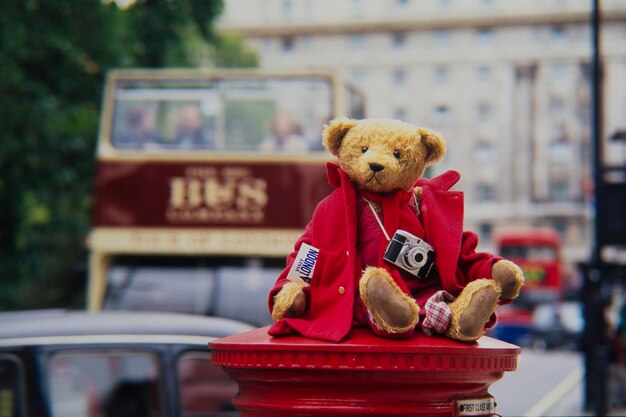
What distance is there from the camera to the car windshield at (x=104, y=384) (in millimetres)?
5000

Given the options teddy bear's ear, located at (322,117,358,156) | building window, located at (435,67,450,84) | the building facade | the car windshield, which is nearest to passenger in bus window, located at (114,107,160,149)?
the car windshield

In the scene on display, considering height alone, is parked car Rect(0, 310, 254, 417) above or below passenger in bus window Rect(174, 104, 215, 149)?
below

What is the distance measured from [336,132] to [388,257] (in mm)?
470

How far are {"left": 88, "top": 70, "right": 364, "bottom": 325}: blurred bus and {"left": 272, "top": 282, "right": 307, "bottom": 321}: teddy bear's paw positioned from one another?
29.6 ft

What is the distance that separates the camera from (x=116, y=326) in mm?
5062

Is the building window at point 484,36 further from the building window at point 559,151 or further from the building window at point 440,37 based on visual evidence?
the building window at point 559,151

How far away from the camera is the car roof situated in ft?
16.5

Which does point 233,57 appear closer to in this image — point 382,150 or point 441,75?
point 441,75

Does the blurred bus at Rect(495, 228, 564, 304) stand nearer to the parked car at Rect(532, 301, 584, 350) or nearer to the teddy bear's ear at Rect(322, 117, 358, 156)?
the parked car at Rect(532, 301, 584, 350)

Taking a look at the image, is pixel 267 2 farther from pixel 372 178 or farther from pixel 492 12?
pixel 372 178

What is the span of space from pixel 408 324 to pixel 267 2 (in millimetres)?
87691

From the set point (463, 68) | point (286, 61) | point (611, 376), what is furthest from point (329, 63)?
point (611, 376)

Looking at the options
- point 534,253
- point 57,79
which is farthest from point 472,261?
point 534,253

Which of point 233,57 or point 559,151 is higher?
point 233,57
